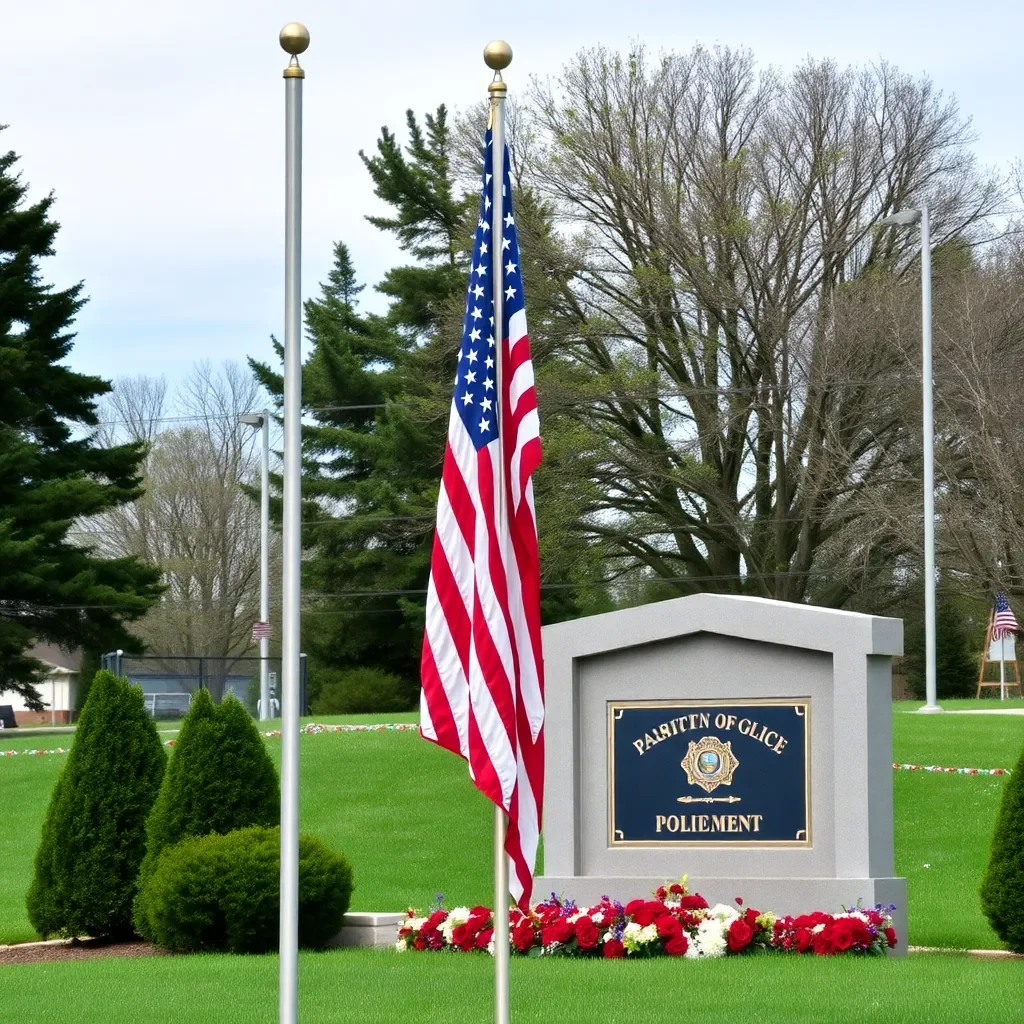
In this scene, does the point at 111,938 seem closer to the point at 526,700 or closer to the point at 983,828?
the point at 526,700

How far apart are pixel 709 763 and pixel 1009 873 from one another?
7.00 ft

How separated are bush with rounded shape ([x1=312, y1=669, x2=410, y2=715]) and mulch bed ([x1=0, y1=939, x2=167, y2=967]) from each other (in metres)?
30.0

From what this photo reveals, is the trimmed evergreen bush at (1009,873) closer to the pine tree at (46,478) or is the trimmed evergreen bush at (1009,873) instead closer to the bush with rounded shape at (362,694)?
the pine tree at (46,478)

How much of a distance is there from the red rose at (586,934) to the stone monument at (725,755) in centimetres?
91

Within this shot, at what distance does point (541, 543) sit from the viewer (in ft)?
127

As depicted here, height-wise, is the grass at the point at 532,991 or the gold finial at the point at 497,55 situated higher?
the gold finial at the point at 497,55

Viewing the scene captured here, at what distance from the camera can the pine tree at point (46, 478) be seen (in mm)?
36344

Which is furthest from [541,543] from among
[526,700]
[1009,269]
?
[526,700]

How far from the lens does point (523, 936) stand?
11141 millimetres

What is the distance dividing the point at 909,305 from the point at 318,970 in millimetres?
29479

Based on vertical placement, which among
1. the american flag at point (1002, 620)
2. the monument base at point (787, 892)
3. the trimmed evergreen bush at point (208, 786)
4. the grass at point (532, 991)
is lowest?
the grass at point (532, 991)

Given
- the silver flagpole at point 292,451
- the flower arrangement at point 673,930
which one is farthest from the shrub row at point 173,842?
the silver flagpole at point 292,451

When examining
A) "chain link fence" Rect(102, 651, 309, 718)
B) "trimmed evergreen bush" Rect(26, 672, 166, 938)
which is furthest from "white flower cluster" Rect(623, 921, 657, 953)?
"chain link fence" Rect(102, 651, 309, 718)

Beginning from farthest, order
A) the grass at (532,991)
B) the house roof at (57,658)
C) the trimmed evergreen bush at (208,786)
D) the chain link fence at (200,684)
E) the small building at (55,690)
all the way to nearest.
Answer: the house roof at (57,658), the small building at (55,690), the chain link fence at (200,684), the trimmed evergreen bush at (208,786), the grass at (532,991)
